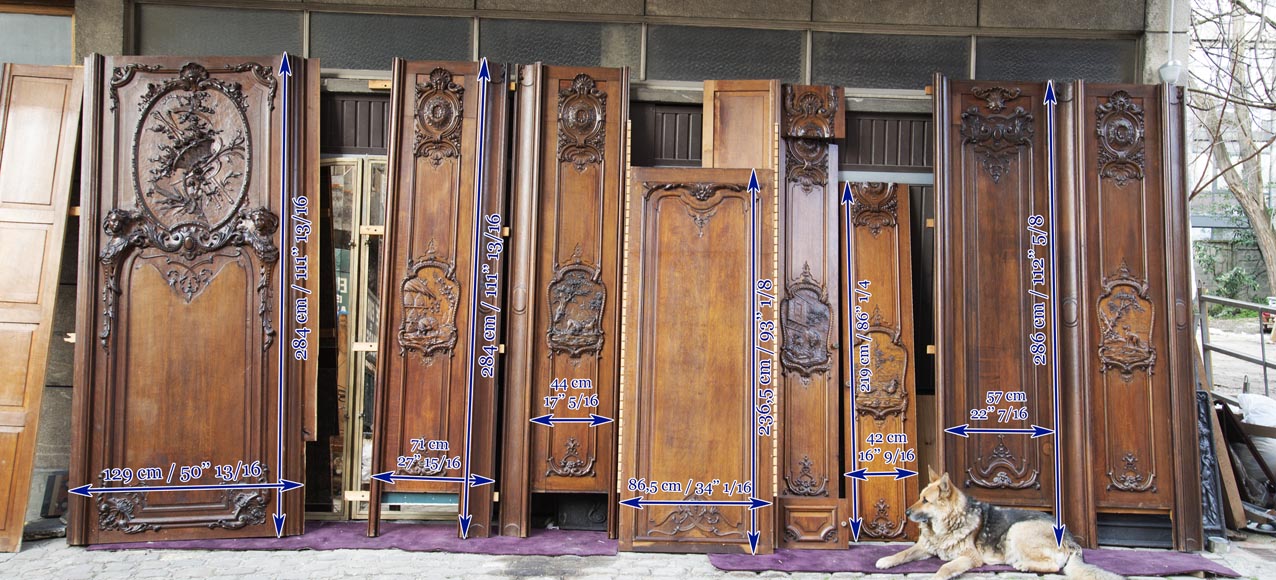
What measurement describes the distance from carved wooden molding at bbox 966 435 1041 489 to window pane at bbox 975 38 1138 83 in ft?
6.75

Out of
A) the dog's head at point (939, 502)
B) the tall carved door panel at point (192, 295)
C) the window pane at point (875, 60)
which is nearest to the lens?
the dog's head at point (939, 502)

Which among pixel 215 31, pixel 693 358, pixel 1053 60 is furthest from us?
pixel 1053 60

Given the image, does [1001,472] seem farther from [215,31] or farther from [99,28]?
[99,28]

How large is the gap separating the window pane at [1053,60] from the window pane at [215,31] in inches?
152

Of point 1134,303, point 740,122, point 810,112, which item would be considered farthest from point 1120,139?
→ point 740,122

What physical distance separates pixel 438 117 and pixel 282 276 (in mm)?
1100

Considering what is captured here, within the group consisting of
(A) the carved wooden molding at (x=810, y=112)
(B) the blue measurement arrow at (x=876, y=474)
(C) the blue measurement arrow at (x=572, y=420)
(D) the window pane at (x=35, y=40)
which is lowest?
(B) the blue measurement arrow at (x=876, y=474)

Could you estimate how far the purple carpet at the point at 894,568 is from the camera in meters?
3.56

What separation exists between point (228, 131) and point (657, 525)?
2845mm

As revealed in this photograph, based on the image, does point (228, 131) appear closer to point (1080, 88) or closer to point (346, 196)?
point (346, 196)

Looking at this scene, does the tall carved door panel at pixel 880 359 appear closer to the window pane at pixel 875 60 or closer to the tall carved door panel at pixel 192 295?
the window pane at pixel 875 60

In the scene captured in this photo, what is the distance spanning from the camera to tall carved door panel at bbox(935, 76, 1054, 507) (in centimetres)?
397

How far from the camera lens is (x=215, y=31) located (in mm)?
4395

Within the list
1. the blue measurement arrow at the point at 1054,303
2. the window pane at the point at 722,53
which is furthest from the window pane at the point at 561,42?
the blue measurement arrow at the point at 1054,303
